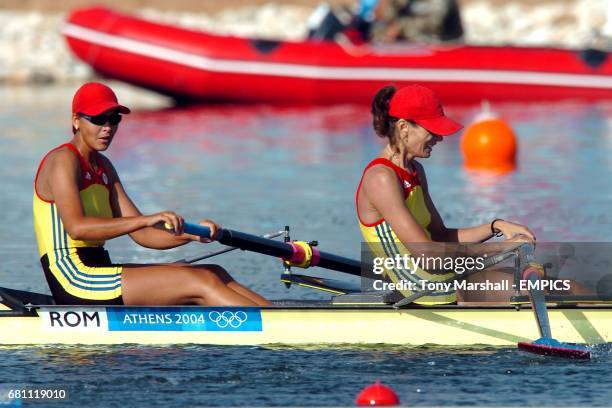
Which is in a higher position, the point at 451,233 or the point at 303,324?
the point at 451,233

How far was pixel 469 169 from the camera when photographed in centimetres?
1880

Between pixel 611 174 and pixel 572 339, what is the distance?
9.21 metres

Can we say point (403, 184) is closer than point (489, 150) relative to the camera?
Yes

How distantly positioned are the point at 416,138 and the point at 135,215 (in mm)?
1792

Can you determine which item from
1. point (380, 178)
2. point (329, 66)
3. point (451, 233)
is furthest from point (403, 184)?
point (329, 66)

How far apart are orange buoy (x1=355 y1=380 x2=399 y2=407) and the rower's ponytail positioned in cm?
167

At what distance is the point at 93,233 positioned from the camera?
867cm

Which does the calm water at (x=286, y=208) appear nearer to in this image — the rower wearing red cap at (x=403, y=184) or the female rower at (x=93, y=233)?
the female rower at (x=93, y=233)

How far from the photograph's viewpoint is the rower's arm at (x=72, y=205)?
28.3ft

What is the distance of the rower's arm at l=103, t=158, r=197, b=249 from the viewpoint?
29.9ft

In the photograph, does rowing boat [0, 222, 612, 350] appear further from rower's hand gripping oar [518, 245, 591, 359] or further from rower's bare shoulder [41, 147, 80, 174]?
rower's bare shoulder [41, 147, 80, 174]

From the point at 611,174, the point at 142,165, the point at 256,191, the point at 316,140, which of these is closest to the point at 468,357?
the point at 256,191

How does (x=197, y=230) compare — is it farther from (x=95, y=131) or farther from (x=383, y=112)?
(x=383, y=112)

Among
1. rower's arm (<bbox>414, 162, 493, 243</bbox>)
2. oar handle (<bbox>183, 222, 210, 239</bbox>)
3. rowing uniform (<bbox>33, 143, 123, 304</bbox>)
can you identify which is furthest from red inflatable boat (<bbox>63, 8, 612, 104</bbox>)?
oar handle (<bbox>183, 222, 210, 239</bbox>)
